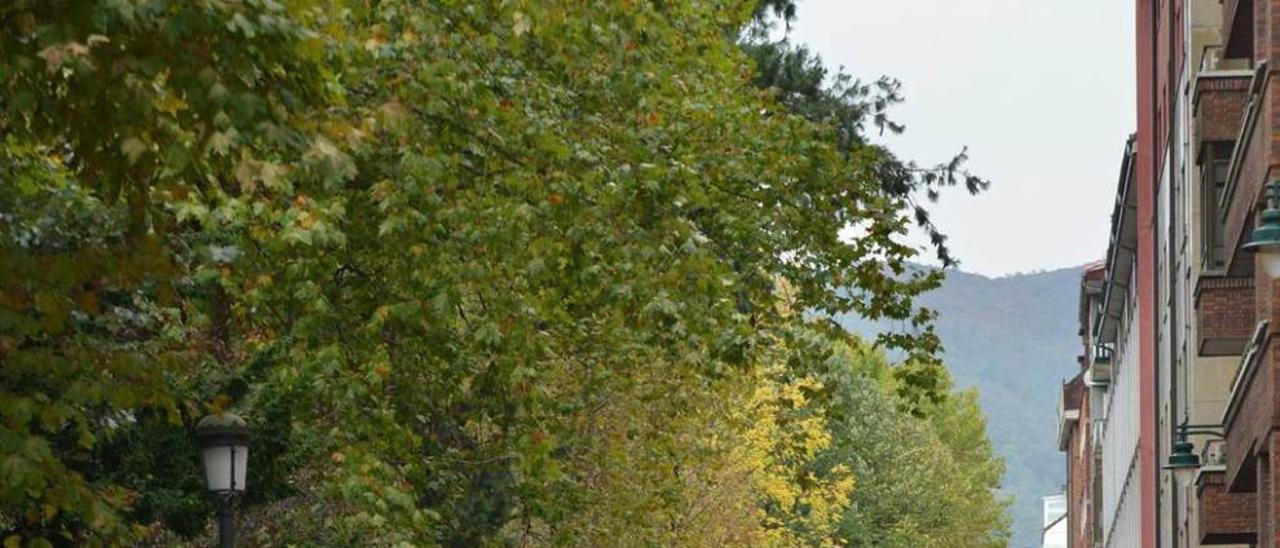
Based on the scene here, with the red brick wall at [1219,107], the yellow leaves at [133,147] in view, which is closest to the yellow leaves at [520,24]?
the yellow leaves at [133,147]

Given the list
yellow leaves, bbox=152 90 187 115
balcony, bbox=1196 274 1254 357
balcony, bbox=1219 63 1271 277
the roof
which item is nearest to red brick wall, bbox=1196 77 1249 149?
balcony, bbox=1196 274 1254 357

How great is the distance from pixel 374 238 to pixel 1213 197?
661 inches

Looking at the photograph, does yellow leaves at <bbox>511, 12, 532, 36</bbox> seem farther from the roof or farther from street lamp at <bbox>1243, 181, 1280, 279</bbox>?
the roof

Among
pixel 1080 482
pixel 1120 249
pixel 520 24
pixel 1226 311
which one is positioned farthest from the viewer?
pixel 1080 482

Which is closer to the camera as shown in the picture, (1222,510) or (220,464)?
(220,464)

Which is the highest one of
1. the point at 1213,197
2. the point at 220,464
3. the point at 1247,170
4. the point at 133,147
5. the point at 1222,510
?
the point at 1213,197

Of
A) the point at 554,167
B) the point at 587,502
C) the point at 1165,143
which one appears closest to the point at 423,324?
the point at 554,167

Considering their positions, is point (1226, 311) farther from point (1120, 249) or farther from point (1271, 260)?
point (1120, 249)

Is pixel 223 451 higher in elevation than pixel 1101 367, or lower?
lower

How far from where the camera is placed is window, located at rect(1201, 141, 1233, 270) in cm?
3641

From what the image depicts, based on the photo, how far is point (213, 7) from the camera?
13867mm

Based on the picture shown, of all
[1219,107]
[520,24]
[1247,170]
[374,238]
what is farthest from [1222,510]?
[520,24]

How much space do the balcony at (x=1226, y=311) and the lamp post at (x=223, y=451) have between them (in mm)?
13685

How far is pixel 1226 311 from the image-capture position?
34.5 metres
